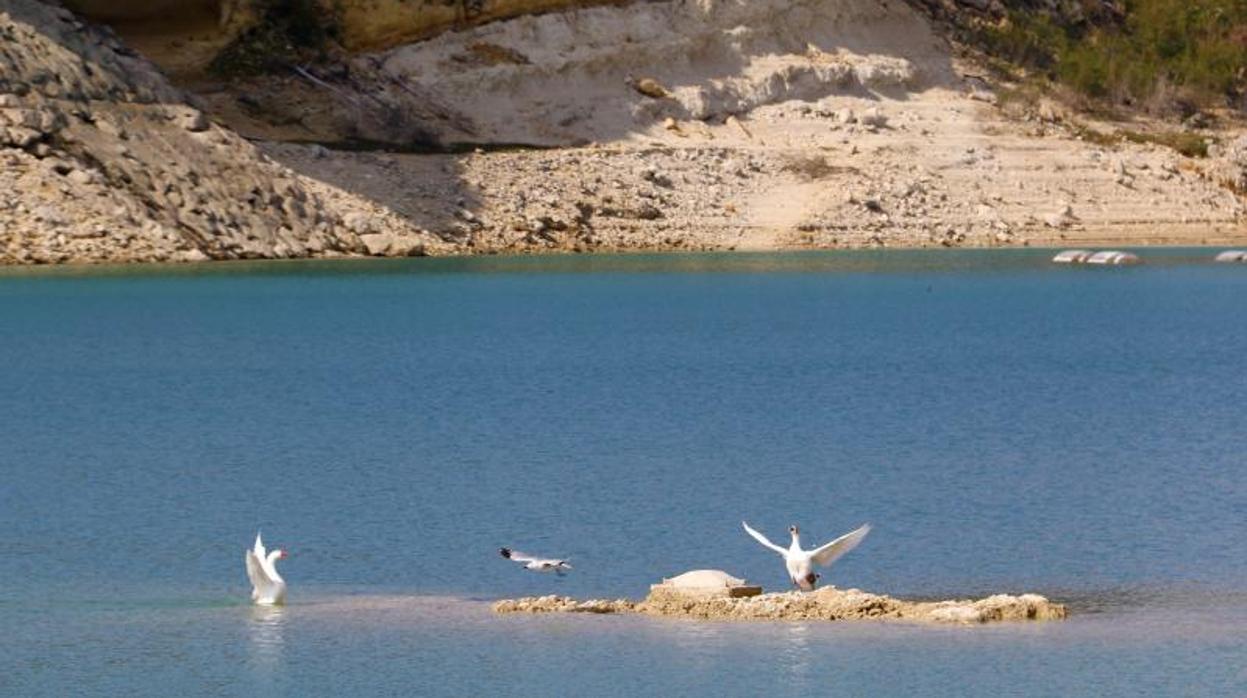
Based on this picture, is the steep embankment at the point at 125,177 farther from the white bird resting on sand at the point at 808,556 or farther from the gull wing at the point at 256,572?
the white bird resting on sand at the point at 808,556

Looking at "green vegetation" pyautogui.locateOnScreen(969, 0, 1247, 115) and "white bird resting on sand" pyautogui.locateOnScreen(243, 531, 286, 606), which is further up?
"white bird resting on sand" pyautogui.locateOnScreen(243, 531, 286, 606)

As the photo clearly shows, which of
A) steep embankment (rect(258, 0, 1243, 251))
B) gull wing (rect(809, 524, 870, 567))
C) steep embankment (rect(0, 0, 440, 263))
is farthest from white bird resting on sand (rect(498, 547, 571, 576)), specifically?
steep embankment (rect(258, 0, 1243, 251))

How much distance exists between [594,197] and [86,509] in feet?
125

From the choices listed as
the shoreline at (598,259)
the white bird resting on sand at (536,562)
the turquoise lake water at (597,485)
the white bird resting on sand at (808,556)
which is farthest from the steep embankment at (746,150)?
the white bird resting on sand at (808,556)

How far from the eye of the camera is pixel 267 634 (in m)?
19.3

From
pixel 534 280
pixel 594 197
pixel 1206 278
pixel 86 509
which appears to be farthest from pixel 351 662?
pixel 594 197

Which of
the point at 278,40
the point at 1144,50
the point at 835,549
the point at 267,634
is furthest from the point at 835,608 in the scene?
the point at 1144,50

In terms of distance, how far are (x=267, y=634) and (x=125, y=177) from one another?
35.2 m

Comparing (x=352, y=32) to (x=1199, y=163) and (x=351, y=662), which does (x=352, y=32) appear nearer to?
(x=1199, y=163)

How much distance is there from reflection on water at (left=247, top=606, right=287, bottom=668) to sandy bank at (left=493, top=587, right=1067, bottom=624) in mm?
1872

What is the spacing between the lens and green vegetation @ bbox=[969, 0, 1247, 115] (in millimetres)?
74875

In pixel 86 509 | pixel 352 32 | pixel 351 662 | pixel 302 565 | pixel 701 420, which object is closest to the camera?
pixel 351 662

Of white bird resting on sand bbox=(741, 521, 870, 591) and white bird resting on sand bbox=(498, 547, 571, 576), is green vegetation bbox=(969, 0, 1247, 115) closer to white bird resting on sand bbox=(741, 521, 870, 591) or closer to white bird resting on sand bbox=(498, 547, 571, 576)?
white bird resting on sand bbox=(498, 547, 571, 576)

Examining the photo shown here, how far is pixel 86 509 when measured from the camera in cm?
2467
